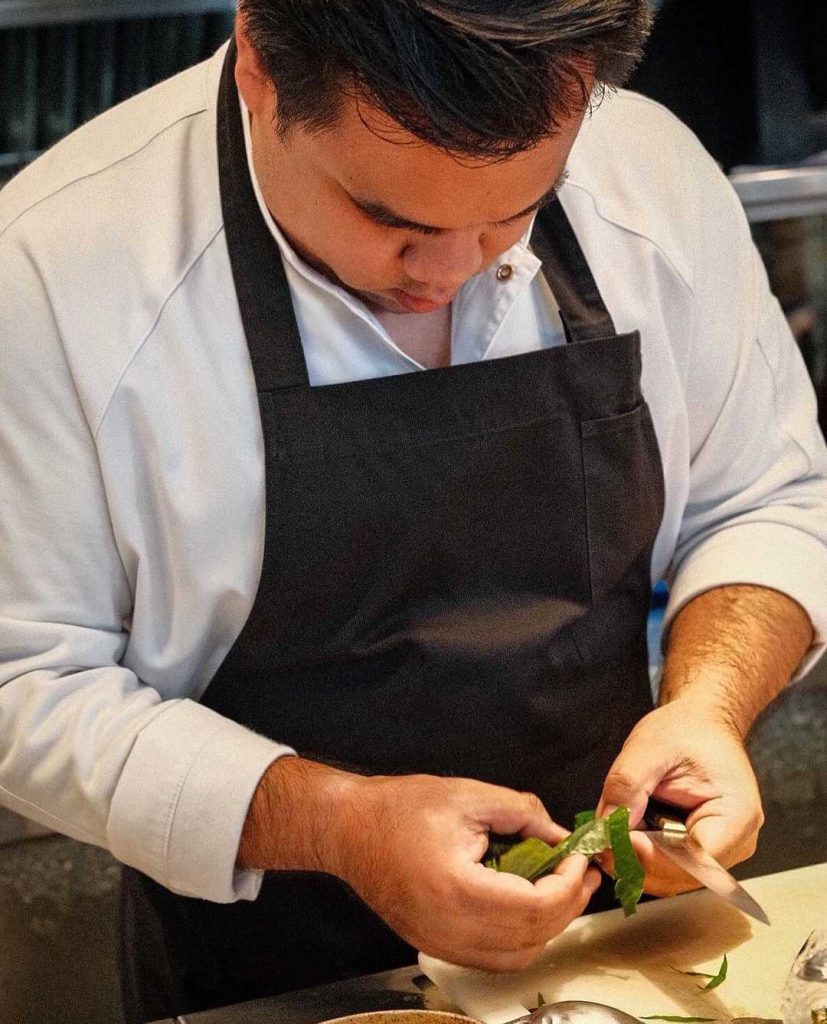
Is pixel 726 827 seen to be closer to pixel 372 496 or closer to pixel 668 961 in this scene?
pixel 668 961

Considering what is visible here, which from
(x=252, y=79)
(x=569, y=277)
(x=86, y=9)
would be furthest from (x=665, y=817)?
(x=86, y=9)

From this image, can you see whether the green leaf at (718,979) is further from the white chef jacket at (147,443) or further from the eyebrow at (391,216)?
the eyebrow at (391,216)

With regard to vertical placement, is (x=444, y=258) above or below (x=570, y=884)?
Result: above

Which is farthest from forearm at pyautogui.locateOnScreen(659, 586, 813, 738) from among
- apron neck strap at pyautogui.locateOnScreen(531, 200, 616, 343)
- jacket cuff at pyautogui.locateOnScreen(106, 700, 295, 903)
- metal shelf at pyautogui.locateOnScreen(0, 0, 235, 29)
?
metal shelf at pyautogui.locateOnScreen(0, 0, 235, 29)

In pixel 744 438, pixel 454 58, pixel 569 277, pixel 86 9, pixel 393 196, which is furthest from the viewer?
pixel 86 9

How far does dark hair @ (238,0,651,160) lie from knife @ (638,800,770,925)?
2.08 feet

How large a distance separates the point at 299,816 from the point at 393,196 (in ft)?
1.80

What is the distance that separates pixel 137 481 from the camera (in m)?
1.41

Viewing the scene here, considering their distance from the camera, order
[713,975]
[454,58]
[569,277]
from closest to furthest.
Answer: [454,58] < [713,975] < [569,277]

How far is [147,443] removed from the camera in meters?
1.40

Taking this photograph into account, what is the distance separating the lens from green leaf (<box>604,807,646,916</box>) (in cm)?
133

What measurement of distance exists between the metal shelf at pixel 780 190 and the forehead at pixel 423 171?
3.59 ft

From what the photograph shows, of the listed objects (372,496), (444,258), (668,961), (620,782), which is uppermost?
(444,258)

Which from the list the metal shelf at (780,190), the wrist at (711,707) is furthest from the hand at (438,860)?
the metal shelf at (780,190)
